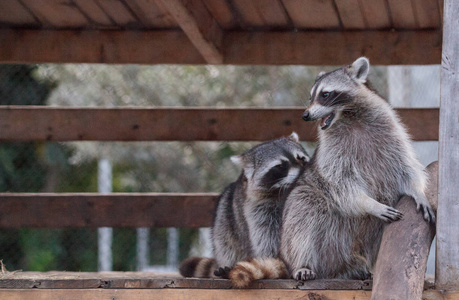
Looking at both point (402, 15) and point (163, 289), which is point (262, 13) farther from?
point (163, 289)

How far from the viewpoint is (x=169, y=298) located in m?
2.76

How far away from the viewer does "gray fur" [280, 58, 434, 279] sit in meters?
3.03

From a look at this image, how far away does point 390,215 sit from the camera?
2.82m

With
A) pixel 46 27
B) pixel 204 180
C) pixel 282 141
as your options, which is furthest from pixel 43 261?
pixel 282 141

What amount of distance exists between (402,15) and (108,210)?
7.02 ft

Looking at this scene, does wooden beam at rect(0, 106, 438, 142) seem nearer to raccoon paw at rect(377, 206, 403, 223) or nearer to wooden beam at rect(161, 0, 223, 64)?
wooden beam at rect(161, 0, 223, 64)

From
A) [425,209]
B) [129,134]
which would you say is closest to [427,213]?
[425,209]

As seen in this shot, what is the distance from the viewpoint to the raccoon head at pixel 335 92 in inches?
122

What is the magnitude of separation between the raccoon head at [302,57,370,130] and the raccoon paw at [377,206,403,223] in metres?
A: 0.46

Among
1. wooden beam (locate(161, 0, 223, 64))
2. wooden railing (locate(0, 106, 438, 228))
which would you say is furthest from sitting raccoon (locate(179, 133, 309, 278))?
wooden railing (locate(0, 106, 438, 228))

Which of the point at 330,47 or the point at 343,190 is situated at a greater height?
the point at 330,47

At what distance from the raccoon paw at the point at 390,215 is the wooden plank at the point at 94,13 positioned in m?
2.04

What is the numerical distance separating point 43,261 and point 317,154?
20.9ft

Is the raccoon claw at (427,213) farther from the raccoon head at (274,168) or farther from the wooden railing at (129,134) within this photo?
the wooden railing at (129,134)
